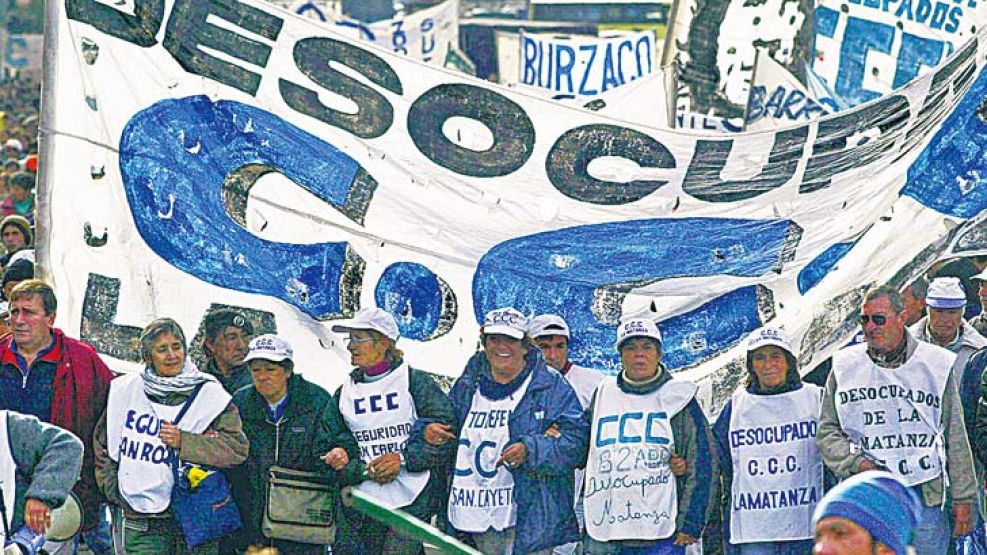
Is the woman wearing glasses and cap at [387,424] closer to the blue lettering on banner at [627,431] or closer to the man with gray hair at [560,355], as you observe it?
the man with gray hair at [560,355]

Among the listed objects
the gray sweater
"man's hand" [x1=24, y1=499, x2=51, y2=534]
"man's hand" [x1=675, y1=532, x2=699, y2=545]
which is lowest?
"man's hand" [x1=24, y1=499, x2=51, y2=534]

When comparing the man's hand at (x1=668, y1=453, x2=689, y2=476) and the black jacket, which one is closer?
the man's hand at (x1=668, y1=453, x2=689, y2=476)

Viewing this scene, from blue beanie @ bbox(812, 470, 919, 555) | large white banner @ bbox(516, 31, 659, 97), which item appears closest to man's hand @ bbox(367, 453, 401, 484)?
blue beanie @ bbox(812, 470, 919, 555)

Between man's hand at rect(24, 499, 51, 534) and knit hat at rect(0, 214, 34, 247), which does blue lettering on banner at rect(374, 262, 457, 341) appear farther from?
knit hat at rect(0, 214, 34, 247)

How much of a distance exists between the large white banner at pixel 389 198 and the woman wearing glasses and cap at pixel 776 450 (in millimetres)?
524

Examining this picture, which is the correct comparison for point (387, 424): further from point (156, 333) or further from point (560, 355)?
point (156, 333)

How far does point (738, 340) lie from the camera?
31.8 feet

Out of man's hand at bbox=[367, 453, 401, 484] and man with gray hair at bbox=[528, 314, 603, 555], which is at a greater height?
man with gray hair at bbox=[528, 314, 603, 555]

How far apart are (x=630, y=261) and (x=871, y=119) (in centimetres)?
126

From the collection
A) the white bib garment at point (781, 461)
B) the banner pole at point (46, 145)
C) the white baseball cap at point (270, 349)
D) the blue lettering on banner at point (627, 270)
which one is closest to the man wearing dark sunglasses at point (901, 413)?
the white bib garment at point (781, 461)

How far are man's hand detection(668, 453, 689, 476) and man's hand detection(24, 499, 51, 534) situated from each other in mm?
2563

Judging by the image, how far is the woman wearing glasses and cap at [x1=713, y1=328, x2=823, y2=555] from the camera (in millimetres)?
9055

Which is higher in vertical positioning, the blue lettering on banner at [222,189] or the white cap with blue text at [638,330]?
the blue lettering on banner at [222,189]

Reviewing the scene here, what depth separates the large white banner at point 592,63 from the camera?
783 inches
